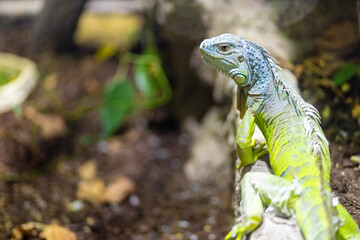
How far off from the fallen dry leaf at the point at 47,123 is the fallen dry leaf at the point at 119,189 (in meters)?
1.13

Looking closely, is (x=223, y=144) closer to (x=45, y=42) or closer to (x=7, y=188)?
(x=7, y=188)

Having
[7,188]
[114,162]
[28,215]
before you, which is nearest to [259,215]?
[28,215]

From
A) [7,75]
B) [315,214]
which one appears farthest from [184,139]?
[315,214]

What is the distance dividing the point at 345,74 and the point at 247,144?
1.61 meters

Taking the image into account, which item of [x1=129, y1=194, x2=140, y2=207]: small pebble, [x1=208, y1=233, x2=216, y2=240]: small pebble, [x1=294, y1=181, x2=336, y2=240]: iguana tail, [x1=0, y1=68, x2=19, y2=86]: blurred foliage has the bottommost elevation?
[x1=129, y1=194, x2=140, y2=207]: small pebble

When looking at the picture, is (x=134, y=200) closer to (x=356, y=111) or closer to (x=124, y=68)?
(x=356, y=111)

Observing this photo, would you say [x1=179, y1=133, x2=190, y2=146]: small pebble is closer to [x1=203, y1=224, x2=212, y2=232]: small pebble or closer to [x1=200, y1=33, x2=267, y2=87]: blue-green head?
[x1=203, y1=224, x2=212, y2=232]: small pebble

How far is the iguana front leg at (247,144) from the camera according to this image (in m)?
2.92

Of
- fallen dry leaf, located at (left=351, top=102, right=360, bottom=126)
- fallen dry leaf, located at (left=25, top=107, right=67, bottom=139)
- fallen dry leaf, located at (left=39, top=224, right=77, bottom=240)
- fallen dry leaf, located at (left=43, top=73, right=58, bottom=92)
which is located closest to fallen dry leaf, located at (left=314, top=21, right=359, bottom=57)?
fallen dry leaf, located at (left=351, top=102, right=360, bottom=126)

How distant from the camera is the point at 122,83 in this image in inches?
233

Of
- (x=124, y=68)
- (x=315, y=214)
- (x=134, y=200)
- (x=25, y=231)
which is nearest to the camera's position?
(x=315, y=214)

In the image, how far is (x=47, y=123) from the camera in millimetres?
5574

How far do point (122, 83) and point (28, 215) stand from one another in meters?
2.45

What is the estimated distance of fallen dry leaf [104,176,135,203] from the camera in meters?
4.94
